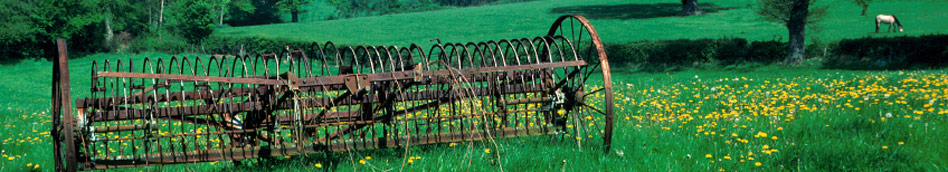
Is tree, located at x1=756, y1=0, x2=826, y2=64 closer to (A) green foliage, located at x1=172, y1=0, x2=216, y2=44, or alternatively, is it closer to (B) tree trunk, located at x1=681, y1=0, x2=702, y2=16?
(B) tree trunk, located at x1=681, y1=0, x2=702, y2=16

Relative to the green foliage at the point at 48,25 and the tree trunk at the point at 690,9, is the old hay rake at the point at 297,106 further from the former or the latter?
the green foliage at the point at 48,25

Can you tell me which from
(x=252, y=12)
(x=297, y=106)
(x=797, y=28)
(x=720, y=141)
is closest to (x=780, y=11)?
(x=797, y=28)

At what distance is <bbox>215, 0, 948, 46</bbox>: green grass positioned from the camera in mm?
44625

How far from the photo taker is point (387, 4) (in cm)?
10138

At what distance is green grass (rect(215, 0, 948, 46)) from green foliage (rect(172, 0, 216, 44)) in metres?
2.34

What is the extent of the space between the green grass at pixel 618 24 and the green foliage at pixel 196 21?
234 cm

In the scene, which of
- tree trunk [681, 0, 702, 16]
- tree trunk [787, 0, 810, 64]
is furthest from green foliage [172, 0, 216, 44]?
tree trunk [787, 0, 810, 64]

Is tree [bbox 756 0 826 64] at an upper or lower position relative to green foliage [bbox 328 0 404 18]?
lower

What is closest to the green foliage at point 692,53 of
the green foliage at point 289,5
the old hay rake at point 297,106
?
the old hay rake at point 297,106

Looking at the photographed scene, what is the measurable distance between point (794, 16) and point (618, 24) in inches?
1022

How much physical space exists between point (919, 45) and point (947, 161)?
2570cm

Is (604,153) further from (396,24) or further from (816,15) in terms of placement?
(396,24)

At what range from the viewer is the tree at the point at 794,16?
29797 millimetres

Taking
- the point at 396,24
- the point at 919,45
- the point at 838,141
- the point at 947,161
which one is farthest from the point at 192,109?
the point at 396,24
